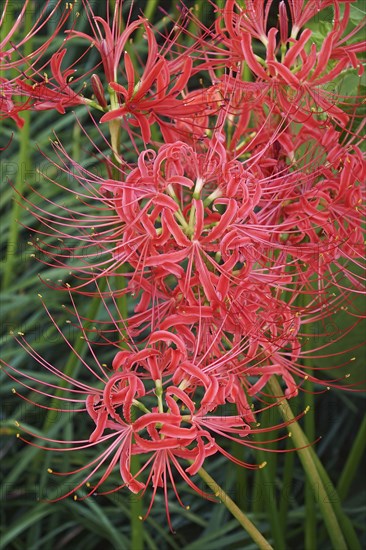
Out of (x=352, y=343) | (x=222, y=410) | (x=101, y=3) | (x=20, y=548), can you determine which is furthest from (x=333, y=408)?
(x=101, y=3)

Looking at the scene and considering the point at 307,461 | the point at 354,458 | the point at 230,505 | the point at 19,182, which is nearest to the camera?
the point at 230,505

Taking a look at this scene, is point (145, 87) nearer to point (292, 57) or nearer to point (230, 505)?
point (292, 57)

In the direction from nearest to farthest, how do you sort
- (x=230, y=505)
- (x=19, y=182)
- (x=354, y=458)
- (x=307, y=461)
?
(x=230, y=505) < (x=307, y=461) < (x=354, y=458) < (x=19, y=182)

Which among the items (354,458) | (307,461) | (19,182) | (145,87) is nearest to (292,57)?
(145,87)

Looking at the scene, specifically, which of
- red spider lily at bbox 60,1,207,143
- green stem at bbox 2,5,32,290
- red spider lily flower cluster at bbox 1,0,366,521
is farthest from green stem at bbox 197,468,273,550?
green stem at bbox 2,5,32,290

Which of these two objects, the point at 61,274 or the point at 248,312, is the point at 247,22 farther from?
the point at 61,274

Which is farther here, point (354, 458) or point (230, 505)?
point (354, 458)

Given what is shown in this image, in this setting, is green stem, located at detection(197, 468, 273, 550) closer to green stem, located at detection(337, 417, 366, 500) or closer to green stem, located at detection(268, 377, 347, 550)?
green stem, located at detection(268, 377, 347, 550)

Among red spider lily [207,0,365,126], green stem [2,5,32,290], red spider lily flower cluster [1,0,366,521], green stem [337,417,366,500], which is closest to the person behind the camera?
red spider lily flower cluster [1,0,366,521]

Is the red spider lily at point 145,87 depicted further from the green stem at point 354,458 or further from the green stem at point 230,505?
the green stem at point 354,458

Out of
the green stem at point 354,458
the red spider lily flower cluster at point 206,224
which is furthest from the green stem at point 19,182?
the green stem at point 354,458

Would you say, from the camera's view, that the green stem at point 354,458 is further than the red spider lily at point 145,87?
Yes
